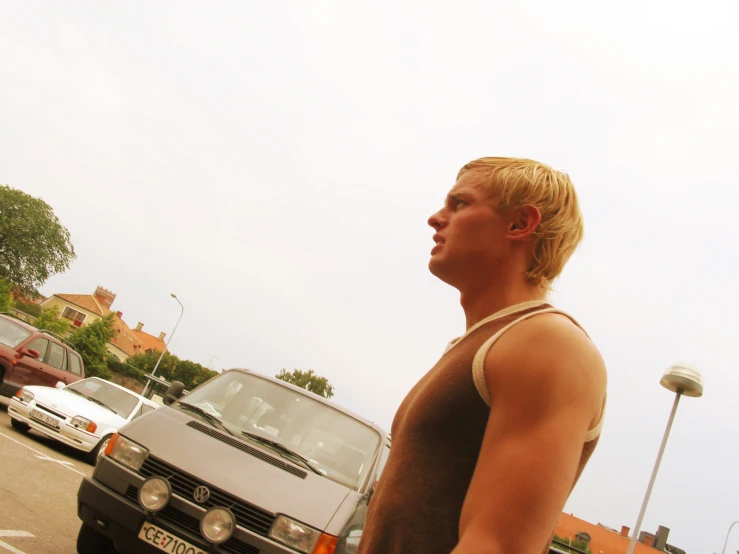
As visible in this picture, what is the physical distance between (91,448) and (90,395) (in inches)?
65.4

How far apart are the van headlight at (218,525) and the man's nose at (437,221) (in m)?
2.90

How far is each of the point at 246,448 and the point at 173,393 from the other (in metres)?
1.42

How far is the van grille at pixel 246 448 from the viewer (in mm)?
4512

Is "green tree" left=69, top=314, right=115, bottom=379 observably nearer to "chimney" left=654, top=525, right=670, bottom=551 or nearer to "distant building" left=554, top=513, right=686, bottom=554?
"distant building" left=554, top=513, right=686, bottom=554

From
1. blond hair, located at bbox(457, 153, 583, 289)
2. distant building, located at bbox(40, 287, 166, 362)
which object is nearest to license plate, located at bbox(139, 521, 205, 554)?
blond hair, located at bbox(457, 153, 583, 289)

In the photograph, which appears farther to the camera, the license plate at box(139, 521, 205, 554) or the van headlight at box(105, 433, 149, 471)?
the van headlight at box(105, 433, 149, 471)

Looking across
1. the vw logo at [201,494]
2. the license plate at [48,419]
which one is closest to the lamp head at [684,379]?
the vw logo at [201,494]

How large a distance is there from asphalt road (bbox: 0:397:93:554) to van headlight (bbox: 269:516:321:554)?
2.25 meters

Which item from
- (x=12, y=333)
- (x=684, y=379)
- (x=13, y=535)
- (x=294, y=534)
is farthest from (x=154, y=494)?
(x=12, y=333)

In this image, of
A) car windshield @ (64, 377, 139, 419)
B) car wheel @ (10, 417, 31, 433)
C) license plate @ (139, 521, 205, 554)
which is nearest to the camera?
license plate @ (139, 521, 205, 554)

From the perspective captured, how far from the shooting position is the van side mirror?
5.65m

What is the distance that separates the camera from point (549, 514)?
3.81 feet

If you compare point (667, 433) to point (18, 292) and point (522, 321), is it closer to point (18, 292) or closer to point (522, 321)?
point (522, 321)

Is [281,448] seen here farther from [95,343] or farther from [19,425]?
[95,343]
